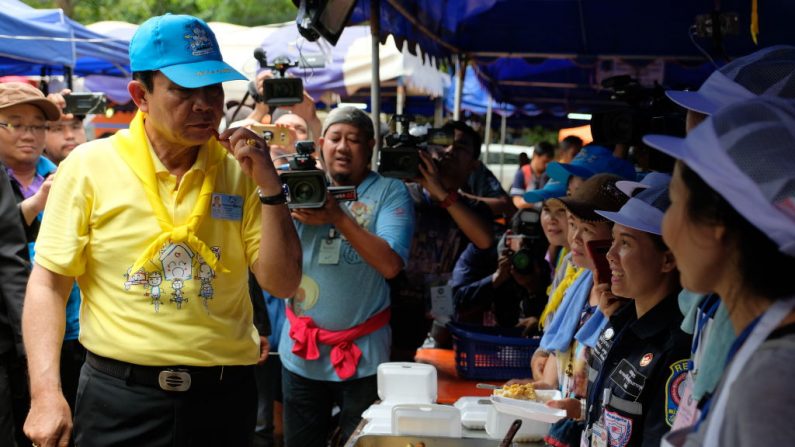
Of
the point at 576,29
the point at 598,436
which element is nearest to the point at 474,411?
the point at 598,436

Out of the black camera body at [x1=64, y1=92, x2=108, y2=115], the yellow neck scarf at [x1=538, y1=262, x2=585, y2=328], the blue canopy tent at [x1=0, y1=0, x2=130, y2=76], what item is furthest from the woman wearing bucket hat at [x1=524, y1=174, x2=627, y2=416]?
the blue canopy tent at [x1=0, y1=0, x2=130, y2=76]

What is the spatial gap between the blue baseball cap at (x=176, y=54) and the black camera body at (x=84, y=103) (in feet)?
9.22

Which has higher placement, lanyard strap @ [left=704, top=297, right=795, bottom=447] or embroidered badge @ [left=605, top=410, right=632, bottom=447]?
lanyard strap @ [left=704, top=297, right=795, bottom=447]

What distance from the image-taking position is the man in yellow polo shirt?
99.0 inches

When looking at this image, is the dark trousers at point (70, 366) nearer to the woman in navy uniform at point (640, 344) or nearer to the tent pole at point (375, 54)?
the tent pole at point (375, 54)

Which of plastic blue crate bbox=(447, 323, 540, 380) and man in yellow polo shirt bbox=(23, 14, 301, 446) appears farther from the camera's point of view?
plastic blue crate bbox=(447, 323, 540, 380)

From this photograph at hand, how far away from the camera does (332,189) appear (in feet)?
11.5

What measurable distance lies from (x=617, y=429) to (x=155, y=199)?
1.52 meters

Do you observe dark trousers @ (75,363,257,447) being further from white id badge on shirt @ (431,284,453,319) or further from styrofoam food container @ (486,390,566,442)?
white id badge on shirt @ (431,284,453,319)

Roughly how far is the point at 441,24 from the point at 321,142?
232 centimetres

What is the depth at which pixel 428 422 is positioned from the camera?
9.46 ft

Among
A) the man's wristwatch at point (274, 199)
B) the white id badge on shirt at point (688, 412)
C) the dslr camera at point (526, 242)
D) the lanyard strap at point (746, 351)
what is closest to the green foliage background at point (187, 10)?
the dslr camera at point (526, 242)

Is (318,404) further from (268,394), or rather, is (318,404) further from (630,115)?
(630,115)

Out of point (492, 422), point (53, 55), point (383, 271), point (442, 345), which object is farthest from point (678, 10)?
point (53, 55)
